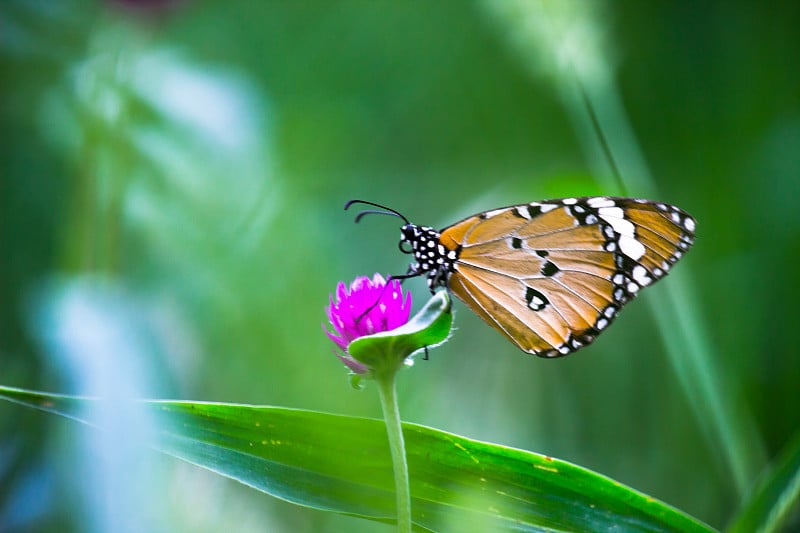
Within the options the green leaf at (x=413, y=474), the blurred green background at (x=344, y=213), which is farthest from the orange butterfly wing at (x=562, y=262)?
the green leaf at (x=413, y=474)

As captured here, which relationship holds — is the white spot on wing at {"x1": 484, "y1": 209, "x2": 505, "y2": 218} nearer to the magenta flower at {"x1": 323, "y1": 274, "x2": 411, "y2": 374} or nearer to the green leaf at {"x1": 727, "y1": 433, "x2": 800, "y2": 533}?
the magenta flower at {"x1": 323, "y1": 274, "x2": 411, "y2": 374}

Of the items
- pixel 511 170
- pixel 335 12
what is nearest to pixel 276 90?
pixel 335 12

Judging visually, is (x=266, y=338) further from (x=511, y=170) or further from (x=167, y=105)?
(x=511, y=170)

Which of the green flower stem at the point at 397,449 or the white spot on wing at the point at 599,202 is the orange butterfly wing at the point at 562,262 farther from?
the green flower stem at the point at 397,449

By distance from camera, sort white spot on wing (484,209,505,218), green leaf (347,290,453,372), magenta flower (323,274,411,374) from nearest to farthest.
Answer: green leaf (347,290,453,372) < magenta flower (323,274,411,374) < white spot on wing (484,209,505,218)

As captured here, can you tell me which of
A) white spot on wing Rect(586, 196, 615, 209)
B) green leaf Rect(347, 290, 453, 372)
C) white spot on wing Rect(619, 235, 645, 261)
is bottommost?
green leaf Rect(347, 290, 453, 372)

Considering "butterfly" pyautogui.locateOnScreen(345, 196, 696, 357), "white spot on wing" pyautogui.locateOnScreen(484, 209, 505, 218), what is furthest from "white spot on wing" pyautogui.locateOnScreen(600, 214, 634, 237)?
"white spot on wing" pyautogui.locateOnScreen(484, 209, 505, 218)

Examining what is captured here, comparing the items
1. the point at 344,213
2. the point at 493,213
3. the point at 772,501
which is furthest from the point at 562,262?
the point at 344,213
